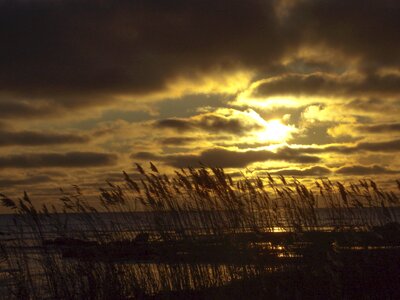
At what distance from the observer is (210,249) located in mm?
12227

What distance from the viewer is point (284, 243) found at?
40.8 ft

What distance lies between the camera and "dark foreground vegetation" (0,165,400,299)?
10523 mm

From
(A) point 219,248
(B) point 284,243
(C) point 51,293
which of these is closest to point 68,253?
(C) point 51,293

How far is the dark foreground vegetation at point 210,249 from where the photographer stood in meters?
10.5

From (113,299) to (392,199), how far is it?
783 centimetres

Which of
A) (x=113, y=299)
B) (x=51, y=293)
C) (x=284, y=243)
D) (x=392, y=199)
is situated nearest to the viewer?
(x=113, y=299)

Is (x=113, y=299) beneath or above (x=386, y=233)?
beneath

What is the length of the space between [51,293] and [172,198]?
3.39m

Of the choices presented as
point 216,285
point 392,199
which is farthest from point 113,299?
point 392,199

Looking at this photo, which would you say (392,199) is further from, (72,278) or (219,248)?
(72,278)

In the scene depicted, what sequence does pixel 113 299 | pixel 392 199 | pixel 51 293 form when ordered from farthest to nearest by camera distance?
pixel 392 199, pixel 51 293, pixel 113 299

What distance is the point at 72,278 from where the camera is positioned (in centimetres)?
1137

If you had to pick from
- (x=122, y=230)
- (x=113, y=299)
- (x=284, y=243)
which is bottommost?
(x=113, y=299)

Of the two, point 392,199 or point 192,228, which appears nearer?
point 192,228
